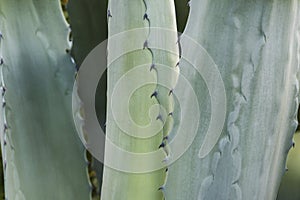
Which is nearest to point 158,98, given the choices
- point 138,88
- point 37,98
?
point 138,88

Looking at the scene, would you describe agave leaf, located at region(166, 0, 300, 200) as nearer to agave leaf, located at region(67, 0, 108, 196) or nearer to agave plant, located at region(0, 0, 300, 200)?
agave plant, located at region(0, 0, 300, 200)

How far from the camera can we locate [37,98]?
2.76ft

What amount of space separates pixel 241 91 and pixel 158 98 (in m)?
0.12

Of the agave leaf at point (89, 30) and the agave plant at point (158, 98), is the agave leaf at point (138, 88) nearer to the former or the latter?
the agave plant at point (158, 98)

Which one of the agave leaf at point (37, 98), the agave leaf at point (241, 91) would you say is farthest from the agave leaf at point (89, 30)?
the agave leaf at point (241, 91)

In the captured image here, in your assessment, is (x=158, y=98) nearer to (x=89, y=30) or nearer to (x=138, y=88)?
(x=138, y=88)

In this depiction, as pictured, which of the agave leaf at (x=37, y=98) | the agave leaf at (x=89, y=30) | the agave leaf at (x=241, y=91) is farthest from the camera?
the agave leaf at (x=89, y=30)

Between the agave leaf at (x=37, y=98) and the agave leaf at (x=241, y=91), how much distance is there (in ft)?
0.61

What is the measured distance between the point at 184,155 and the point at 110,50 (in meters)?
0.17

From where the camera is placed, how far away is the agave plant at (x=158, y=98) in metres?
0.70

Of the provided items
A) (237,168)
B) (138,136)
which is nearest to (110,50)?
(138,136)

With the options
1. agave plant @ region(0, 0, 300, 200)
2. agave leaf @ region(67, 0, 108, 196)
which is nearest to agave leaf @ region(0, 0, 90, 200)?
agave plant @ region(0, 0, 300, 200)

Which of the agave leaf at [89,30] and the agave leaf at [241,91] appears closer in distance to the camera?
the agave leaf at [241,91]

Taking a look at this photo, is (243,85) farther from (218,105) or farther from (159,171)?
(159,171)
